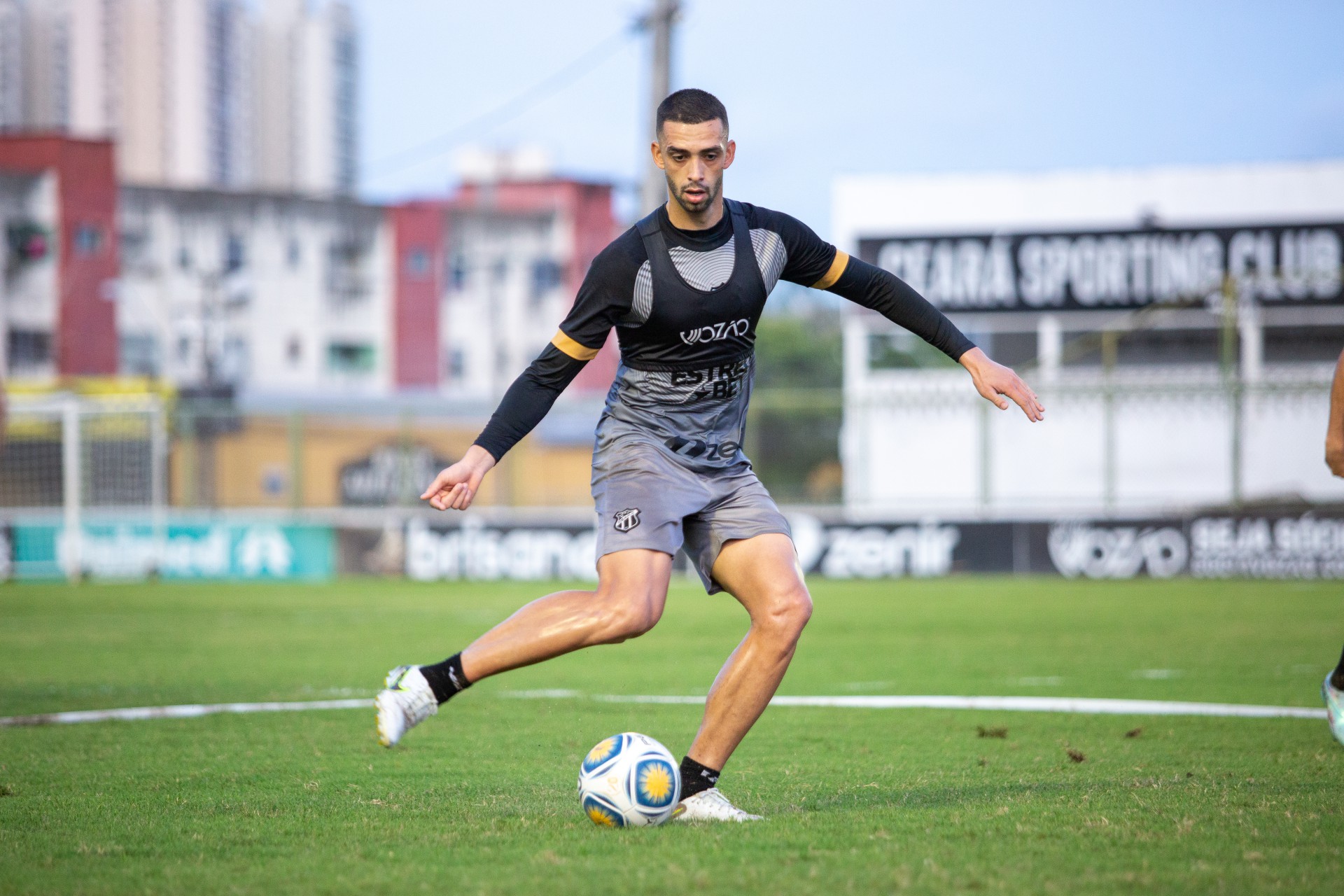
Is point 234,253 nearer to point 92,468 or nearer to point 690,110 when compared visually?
point 92,468

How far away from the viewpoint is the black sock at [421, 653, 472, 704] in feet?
15.0

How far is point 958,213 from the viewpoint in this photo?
107ft

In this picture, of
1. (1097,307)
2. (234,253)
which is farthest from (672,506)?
(234,253)

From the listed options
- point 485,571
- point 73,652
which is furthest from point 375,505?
point 73,652

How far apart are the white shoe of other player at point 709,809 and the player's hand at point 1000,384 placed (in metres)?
1.66

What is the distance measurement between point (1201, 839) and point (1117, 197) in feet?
100

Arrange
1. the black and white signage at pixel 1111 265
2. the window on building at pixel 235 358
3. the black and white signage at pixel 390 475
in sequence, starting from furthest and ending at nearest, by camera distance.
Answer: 1. the window on building at pixel 235 358
2. the black and white signage at pixel 1111 265
3. the black and white signage at pixel 390 475

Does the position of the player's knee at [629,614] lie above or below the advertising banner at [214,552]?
above

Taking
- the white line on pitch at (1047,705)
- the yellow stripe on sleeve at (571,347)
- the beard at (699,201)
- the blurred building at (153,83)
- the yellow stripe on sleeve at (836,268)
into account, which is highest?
the blurred building at (153,83)

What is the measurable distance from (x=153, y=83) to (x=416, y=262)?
81.7 m

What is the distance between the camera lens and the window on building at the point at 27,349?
173 ft

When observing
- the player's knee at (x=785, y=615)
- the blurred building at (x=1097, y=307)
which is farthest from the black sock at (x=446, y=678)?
the blurred building at (x=1097, y=307)

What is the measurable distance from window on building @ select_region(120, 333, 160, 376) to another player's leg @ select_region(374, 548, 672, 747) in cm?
5645

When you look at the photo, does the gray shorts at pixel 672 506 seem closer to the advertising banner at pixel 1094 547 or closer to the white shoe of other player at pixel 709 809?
the white shoe of other player at pixel 709 809
